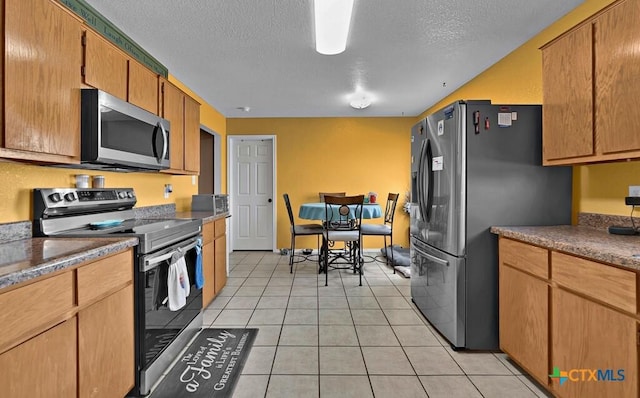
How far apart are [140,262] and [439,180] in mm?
2096

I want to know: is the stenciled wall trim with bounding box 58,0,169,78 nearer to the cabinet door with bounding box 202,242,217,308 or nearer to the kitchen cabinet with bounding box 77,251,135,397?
the kitchen cabinet with bounding box 77,251,135,397

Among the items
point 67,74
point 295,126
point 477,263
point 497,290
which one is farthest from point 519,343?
point 295,126

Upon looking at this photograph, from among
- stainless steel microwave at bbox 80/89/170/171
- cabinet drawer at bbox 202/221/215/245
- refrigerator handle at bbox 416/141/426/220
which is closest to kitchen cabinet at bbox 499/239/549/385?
refrigerator handle at bbox 416/141/426/220

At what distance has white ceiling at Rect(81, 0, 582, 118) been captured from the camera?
7.36ft

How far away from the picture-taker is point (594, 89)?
5.56ft

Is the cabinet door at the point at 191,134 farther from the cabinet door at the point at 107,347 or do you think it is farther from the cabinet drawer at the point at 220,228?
the cabinet door at the point at 107,347

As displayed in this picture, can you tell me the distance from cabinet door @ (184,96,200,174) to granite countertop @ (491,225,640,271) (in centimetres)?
282

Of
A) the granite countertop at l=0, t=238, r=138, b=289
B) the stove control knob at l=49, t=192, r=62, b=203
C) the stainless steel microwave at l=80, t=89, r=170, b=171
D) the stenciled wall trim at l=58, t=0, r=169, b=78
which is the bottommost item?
the granite countertop at l=0, t=238, r=138, b=289

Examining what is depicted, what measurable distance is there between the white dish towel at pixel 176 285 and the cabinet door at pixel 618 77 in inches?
101

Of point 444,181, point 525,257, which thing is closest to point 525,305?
point 525,257

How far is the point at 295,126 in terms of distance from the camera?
18.5ft

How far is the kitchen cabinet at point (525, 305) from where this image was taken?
171cm

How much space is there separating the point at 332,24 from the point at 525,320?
2.41 m

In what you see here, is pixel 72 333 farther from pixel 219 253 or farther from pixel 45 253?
pixel 219 253
